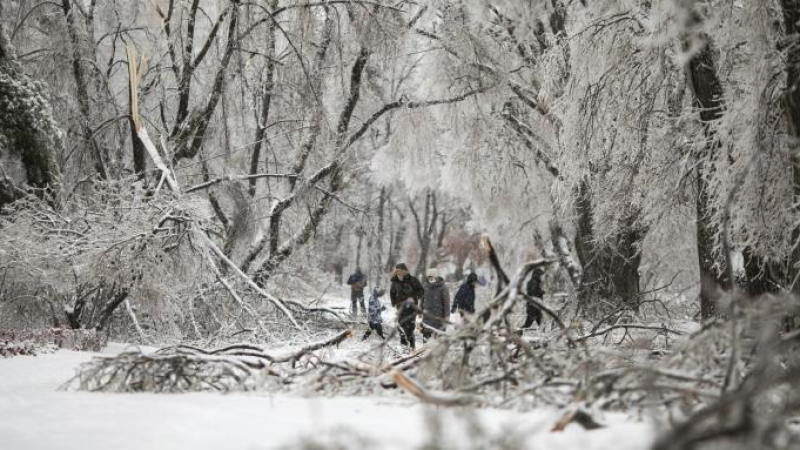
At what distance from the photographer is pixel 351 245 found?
46.2m

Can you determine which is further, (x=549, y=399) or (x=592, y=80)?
(x=592, y=80)

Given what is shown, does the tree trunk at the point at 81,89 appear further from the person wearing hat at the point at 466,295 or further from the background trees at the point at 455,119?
the person wearing hat at the point at 466,295

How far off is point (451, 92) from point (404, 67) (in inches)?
47.1

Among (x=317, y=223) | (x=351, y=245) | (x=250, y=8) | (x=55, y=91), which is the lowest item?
(x=351, y=245)

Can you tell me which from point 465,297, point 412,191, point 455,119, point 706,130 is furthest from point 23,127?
point 412,191

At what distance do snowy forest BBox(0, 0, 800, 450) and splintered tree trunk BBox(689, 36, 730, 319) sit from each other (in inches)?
1.6

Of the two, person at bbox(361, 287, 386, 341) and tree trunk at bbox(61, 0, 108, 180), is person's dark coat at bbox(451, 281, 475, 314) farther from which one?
tree trunk at bbox(61, 0, 108, 180)

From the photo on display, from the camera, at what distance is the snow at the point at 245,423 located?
224cm

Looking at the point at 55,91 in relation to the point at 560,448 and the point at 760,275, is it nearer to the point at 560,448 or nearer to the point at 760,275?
the point at 760,275

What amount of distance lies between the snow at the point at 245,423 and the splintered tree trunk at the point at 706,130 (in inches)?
181

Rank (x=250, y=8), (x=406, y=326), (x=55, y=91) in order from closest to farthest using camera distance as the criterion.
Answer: (x=406, y=326), (x=250, y=8), (x=55, y=91)

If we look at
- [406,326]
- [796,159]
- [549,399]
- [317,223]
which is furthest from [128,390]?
[317,223]

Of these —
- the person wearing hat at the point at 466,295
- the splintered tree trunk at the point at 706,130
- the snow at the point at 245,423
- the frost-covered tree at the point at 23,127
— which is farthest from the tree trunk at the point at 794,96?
the frost-covered tree at the point at 23,127

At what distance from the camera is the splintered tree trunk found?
678 centimetres
